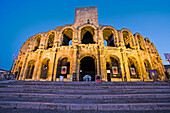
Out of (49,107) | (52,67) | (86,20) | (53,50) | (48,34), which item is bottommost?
(49,107)

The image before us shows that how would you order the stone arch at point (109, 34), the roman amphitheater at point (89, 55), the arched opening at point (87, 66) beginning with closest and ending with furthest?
the roman amphitheater at point (89, 55), the stone arch at point (109, 34), the arched opening at point (87, 66)

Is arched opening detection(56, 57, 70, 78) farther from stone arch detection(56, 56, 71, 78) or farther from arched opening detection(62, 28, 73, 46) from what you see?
arched opening detection(62, 28, 73, 46)

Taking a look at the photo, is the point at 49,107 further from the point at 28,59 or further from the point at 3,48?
the point at 3,48

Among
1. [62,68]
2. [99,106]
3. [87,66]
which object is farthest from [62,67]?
[99,106]

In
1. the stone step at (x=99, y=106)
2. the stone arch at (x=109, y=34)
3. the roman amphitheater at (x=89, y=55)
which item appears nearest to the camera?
the stone step at (x=99, y=106)

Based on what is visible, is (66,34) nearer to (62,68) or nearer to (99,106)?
(62,68)

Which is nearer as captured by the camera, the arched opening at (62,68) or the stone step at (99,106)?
the stone step at (99,106)

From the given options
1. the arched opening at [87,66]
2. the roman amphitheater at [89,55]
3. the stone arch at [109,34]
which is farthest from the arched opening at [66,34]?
the stone arch at [109,34]

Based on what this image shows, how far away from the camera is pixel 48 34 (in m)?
20.2

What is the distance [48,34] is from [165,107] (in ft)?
73.6

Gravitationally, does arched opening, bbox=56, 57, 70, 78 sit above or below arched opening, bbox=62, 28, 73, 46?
below

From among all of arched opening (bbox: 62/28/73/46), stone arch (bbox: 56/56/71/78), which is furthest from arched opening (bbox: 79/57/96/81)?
arched opening (bbox: 62/28/73/46)

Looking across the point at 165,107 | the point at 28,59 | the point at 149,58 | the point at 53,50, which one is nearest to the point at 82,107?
the point at 165,107

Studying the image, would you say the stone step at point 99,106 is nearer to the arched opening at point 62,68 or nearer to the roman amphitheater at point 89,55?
the roman amphitheater at point 89,55
